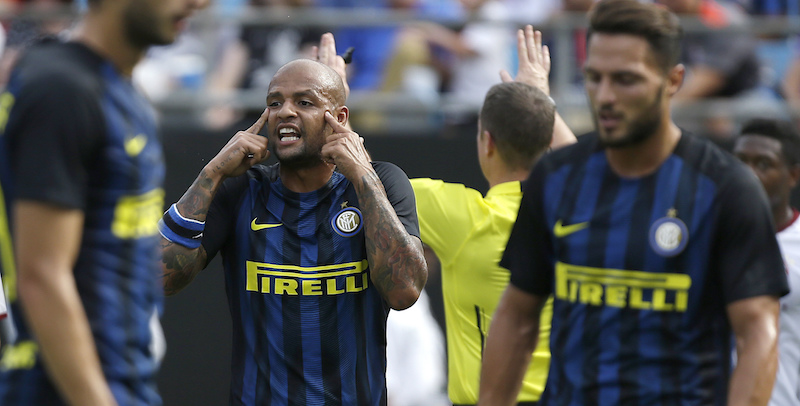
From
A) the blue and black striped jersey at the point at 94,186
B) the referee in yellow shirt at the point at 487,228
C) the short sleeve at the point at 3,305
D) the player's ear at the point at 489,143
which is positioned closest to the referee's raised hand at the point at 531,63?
the referee in yellow shirt at the point at 487,228

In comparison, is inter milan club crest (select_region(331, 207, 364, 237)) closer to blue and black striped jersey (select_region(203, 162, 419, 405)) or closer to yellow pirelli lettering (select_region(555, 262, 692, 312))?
blue and black striped jersey (select_region(203, 162, 419, 405))

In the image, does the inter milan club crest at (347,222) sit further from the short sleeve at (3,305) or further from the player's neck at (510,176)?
the short sleeve at (3,305)

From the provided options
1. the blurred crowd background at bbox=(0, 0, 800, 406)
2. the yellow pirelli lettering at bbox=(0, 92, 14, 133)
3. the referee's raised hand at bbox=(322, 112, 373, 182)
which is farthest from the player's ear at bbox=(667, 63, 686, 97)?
the blurred crowd background at bbox=(0, 0, 800, 406)

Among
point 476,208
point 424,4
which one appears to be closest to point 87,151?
point 476,208

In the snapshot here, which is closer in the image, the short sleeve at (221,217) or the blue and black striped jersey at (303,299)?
the blue and black striped jersey at (303,299)

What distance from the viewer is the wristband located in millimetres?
4164

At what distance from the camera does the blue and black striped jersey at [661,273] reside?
3.01 meters

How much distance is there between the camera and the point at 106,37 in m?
2.65

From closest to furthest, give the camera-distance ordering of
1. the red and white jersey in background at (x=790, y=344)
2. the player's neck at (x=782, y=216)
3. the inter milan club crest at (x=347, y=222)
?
the inter milan club crest at (x=347, y=222)
the red and white jersey in background at (x=790, y=344)
the player's neck at (x=782, y=216)

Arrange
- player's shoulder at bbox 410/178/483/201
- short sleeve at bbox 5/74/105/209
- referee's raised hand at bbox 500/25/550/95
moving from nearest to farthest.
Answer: short sleeve at bbox 5/74/105/209
player's shoulder at bbox 410/178/483/201
referee's raised hand at bbox 500/25/550/95

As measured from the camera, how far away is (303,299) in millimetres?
4191

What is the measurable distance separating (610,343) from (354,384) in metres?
1.42

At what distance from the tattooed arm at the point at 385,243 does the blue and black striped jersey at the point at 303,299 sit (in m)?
0.16

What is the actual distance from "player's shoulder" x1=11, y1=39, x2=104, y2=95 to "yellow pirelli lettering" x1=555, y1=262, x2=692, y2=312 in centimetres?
161
